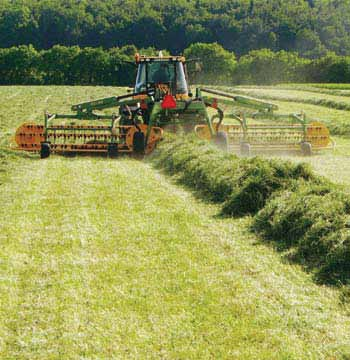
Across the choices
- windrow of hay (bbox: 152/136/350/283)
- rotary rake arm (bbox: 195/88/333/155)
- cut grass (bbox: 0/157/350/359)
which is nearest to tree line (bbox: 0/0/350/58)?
rotary rake arm (bbox: 195/88/333/155)

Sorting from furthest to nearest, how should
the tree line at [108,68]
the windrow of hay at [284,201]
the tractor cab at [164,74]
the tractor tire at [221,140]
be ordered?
the tree line at [108,68], the tractor cab at [164,74], the tractor tire at [221,140], the windrow of hay at [284,201]

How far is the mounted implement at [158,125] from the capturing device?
15289 mm

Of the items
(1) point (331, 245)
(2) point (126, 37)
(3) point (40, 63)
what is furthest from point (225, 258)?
(2) point (126, 37)

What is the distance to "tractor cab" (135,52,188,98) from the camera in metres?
17.1

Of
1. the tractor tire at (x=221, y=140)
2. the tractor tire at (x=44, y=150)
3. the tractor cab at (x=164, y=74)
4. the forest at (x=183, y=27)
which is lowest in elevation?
the tractor tire at (x=44, y=150)

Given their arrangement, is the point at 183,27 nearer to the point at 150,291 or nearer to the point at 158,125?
the point at 158,125

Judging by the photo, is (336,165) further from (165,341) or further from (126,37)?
(126,37)

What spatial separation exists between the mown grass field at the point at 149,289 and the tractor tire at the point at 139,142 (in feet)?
17.5

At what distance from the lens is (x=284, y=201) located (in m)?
8.24

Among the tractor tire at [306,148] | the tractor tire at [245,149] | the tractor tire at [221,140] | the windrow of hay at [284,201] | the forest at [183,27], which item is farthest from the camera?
the forest at [183,27]

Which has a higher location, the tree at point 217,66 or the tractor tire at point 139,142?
the tree at point 217,66

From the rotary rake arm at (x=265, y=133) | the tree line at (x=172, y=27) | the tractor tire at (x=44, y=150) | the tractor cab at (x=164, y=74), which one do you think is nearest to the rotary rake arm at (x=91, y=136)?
the tractor tire at (x=44, y=150)

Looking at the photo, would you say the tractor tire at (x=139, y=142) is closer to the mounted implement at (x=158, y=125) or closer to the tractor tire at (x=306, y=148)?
the mounted implement at (x=158, y=125)

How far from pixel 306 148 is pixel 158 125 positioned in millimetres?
3714
